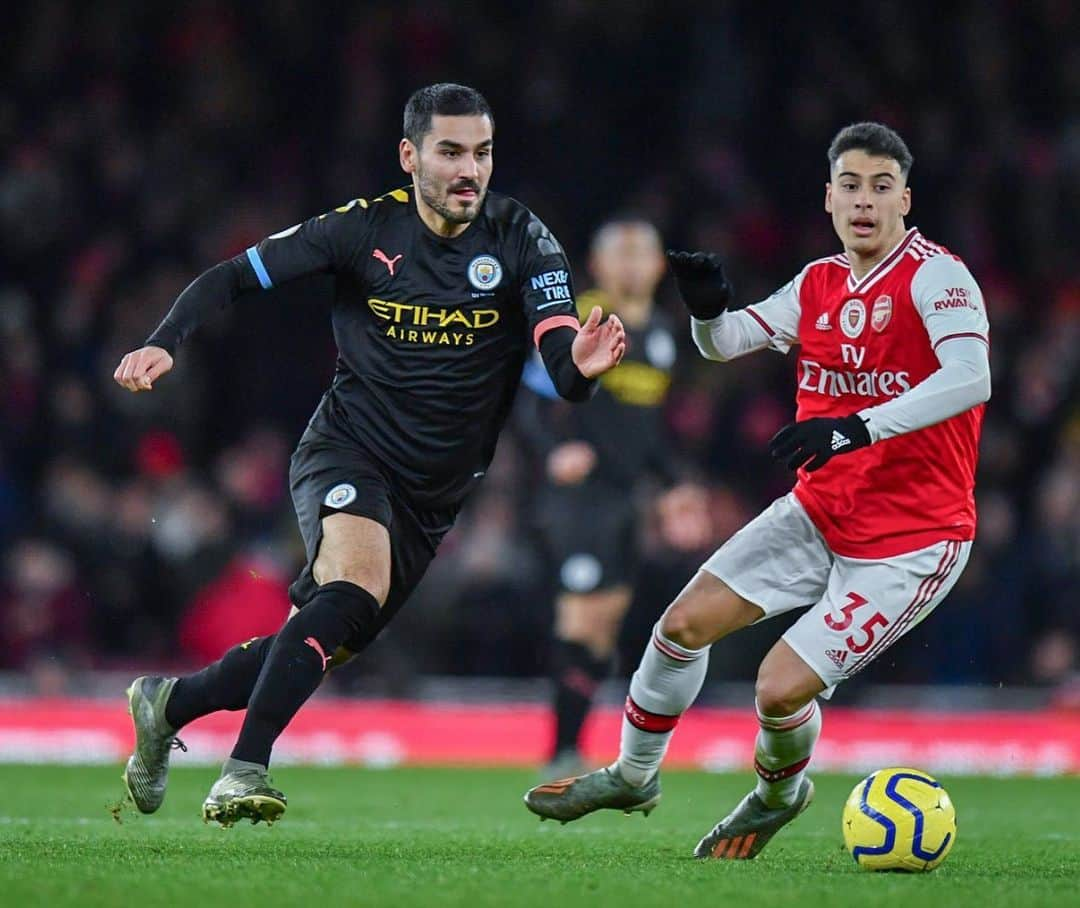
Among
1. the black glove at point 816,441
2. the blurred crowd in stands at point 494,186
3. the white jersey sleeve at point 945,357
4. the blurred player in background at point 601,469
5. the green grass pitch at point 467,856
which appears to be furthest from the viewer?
the blurred crowd in stands at point 494,186

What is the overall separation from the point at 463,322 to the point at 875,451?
1.36m

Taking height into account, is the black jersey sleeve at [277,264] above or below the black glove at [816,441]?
above

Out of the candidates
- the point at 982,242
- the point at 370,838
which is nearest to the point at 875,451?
the point at 370,838

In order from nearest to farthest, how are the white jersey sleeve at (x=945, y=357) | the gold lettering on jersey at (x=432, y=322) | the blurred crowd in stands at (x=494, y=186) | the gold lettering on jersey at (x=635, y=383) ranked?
the white jersey sleeve at (x=945, y=357)
the gold lettering on jersey at (x=432, y=322)
the gold lettering on jersey at (x=635, y=383)
the blurred crowd in stands at (x=494, y=186)

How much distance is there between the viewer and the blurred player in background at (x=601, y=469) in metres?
9.09

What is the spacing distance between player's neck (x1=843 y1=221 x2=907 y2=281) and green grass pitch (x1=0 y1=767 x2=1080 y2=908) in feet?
6.05

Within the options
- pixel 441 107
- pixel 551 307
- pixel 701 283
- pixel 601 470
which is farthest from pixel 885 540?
pixel 601 470

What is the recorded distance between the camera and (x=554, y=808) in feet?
19.8

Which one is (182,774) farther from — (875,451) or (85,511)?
(875,451)

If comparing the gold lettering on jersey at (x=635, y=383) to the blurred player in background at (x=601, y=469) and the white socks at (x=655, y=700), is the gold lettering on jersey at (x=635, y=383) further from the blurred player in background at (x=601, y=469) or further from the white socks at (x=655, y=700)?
the white socks at (x=655, y=700)

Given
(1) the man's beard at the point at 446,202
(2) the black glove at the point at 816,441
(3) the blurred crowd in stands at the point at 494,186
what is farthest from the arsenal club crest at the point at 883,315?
(3) the blurred crowd in stands at the point at 494,186

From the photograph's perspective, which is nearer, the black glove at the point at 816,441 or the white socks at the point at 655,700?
the black glove at the point at 816,441

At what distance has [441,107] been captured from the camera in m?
5.89

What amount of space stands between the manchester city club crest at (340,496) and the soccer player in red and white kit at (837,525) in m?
1.06
